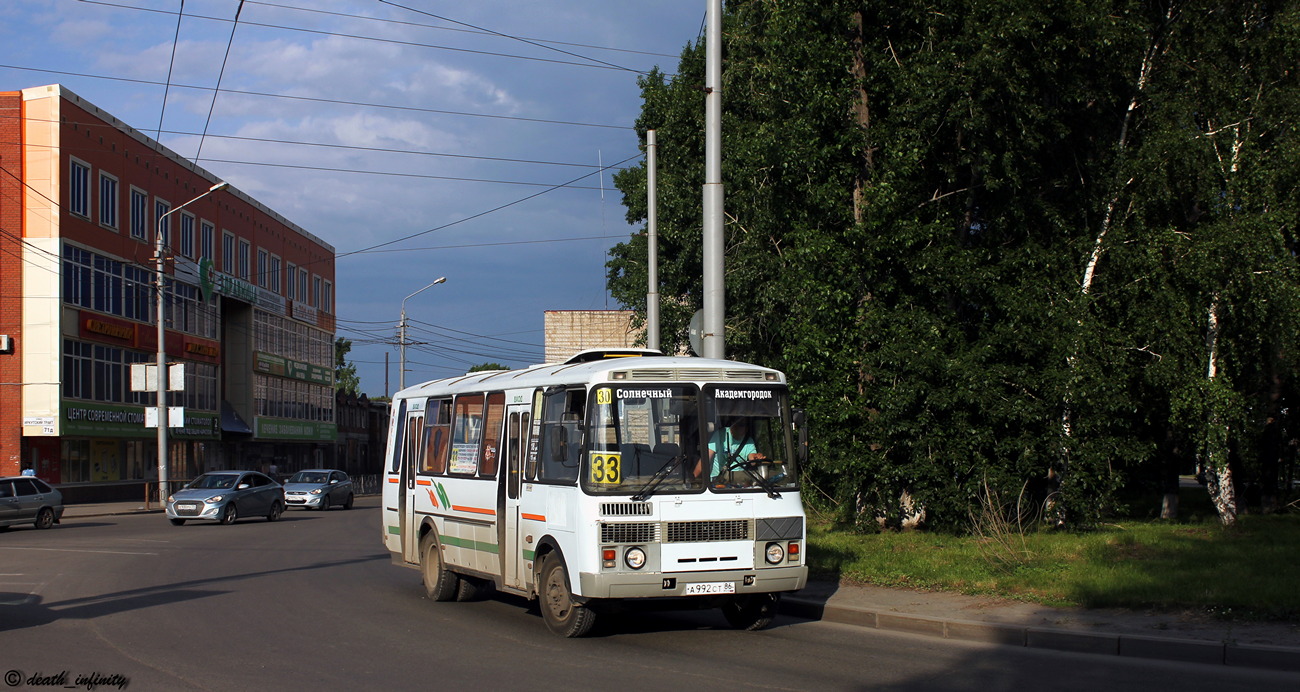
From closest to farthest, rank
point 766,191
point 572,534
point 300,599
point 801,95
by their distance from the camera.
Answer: point 572,534 → point 300,599 → point 801,95 → point 766,191

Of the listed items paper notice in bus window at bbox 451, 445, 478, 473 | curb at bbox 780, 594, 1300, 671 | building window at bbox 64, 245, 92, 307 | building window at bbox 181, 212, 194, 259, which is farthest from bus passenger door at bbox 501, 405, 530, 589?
building window at bbox 181, 212, 194, 259

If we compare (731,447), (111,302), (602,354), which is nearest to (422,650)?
(731,447)

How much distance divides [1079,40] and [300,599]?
1407 cm

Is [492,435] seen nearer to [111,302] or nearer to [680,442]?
[680,442]

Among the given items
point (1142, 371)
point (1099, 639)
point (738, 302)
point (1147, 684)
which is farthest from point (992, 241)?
point (1147, 684)

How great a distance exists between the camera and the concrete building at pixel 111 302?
42062 millimetres

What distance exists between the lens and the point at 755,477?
10.6 meters

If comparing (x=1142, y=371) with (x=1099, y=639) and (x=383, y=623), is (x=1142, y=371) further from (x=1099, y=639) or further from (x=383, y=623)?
(x=383, y=623)

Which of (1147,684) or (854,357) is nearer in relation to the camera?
(1147,684)

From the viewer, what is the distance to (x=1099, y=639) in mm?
9398

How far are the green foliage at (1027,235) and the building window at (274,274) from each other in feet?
181

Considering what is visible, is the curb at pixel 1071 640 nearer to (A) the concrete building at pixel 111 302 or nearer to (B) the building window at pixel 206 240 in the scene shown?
(A) the concrete building at pixel 111 302

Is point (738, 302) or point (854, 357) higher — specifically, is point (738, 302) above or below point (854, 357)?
above

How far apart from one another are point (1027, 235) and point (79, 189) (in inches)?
1524
